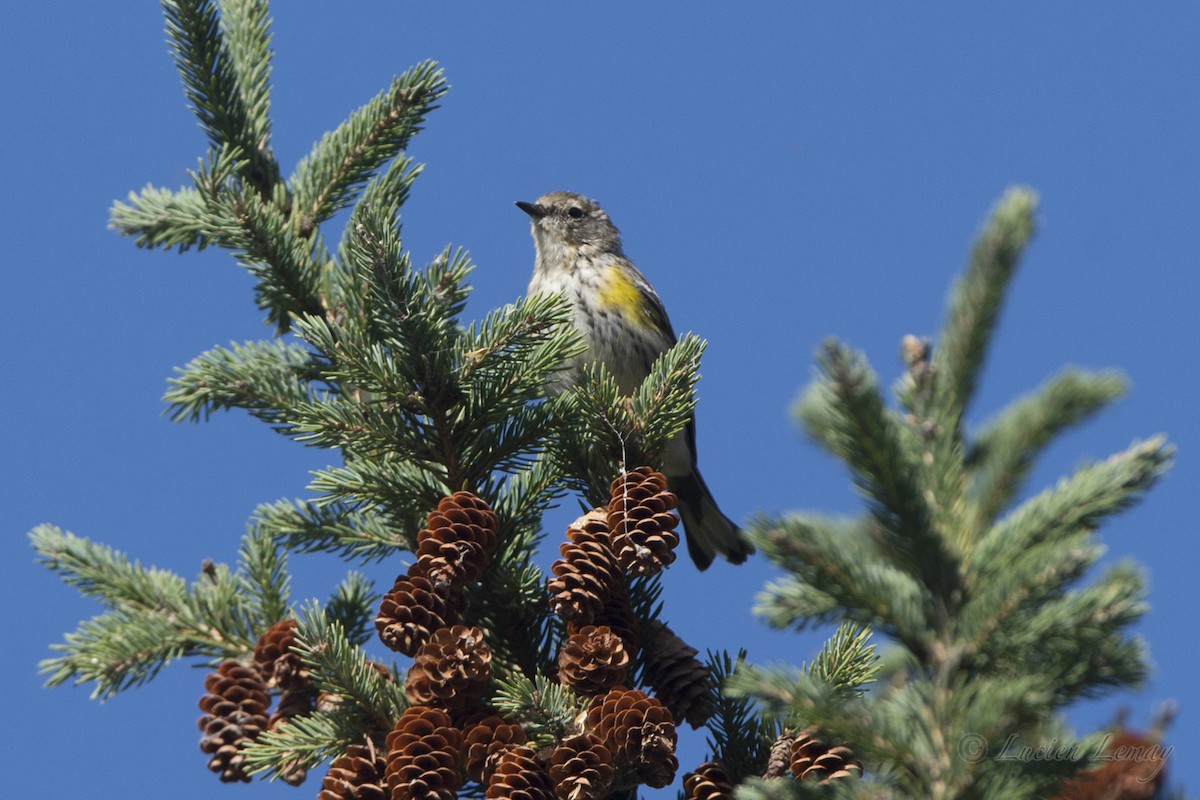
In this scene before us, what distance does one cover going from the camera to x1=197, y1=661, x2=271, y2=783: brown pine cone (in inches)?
127

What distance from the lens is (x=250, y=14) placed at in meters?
4.20

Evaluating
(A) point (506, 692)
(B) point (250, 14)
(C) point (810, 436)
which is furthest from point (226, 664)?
(B) point (250, 14)

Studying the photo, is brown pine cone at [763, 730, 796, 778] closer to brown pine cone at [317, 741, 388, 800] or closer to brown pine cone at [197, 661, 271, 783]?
brown pine cone at [317, 741, 388, 800]

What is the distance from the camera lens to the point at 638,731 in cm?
254

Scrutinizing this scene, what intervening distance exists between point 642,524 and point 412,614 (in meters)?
0.60

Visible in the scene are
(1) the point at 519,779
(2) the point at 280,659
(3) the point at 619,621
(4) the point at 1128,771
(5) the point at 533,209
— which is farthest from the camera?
(5) the point at 533,209

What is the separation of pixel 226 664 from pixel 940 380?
234 cm

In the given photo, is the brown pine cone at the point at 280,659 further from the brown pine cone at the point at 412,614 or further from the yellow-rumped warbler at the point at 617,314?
the yellow-rumped warbler at the point at 617,314

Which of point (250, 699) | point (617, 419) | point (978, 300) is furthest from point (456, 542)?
point (978, 300)

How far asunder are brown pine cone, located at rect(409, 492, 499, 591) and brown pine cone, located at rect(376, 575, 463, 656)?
1.0 inches

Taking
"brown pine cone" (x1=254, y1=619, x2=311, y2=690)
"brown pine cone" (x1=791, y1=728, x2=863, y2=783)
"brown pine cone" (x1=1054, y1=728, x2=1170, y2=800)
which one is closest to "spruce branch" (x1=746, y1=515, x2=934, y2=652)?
"brown pine cone" (x1=1054, y1=728, x2=1170, y2=800)

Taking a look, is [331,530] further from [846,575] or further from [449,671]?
[846,575]

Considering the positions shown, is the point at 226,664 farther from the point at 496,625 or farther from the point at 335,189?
the point at 335,189

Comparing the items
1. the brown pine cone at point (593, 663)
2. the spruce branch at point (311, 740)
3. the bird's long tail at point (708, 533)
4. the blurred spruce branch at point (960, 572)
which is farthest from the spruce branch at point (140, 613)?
the bird's long tail at point (708, 533)
